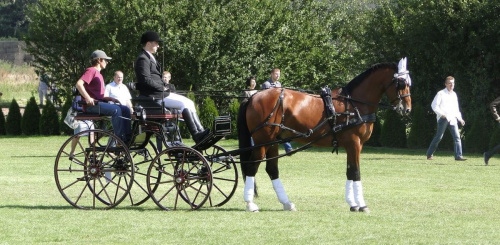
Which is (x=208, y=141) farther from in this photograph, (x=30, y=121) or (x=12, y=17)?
(x=12, y=17)

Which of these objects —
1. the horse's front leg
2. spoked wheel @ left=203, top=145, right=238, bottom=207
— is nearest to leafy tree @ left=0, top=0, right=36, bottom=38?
spoked wheel @ left=203, top=145, right=238, bottom=207

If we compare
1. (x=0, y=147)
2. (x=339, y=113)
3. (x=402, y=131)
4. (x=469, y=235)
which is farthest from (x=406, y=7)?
(x=469, y=235)

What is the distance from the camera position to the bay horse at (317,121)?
13.7 meters

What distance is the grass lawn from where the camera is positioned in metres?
11.2

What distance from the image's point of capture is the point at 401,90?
46.2 feet

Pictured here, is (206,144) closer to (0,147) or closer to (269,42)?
(0,147)

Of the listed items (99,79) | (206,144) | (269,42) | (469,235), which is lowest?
(469,235)

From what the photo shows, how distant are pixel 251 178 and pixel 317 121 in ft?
3.92

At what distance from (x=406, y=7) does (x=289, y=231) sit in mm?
21377

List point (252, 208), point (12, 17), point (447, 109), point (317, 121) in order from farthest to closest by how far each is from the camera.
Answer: point (12, 17)
point (447, 109)
point (317, 121)
point (252, 208)

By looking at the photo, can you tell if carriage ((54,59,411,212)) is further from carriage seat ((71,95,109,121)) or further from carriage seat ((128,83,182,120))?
carriage seat ((71,95,109,121))

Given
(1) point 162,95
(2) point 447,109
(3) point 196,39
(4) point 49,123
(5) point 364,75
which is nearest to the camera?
(1) point 162,95

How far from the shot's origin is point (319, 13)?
157 feet

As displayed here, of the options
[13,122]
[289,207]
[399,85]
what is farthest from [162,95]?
[13,122]
